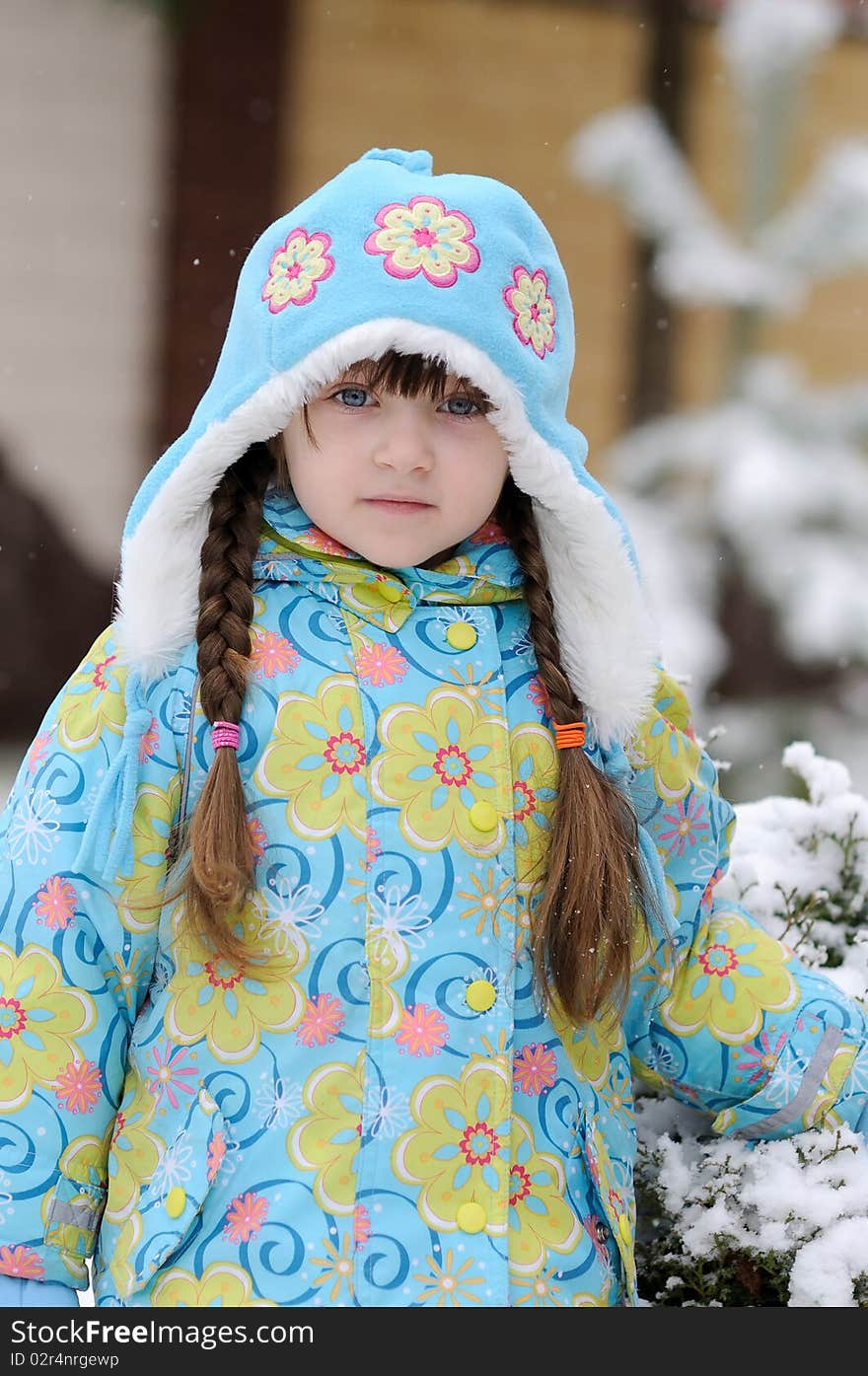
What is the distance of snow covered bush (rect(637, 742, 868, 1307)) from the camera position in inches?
65.3

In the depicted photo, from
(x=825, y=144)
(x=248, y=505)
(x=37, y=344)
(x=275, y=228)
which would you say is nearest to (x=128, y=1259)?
(x=248, y=505)

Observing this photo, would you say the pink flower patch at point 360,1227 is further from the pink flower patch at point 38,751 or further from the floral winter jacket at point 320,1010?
the pink flower patch at point 38,751

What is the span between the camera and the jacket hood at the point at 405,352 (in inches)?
58.9

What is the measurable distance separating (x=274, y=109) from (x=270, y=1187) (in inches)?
209

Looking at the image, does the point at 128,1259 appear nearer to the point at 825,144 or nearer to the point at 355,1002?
the point at 355,1002

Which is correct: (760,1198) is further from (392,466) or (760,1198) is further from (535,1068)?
(392,466)

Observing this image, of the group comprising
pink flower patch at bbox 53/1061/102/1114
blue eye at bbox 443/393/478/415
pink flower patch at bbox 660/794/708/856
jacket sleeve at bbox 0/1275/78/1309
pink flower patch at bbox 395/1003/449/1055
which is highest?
blue eye at bbox 443/393/478/415

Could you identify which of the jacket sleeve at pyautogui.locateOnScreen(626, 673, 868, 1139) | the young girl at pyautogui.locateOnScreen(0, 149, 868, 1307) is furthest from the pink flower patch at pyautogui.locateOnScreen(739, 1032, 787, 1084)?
the young girl at pyautogui.locateOnScreen(0, 149, 868, 1307)

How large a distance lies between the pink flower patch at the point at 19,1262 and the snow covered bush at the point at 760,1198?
72 cm

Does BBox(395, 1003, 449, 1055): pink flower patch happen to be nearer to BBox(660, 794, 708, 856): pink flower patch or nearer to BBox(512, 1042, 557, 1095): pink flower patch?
BBox(512, 1042, 557, 1095): pink flower patch

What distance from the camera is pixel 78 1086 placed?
1504 mm

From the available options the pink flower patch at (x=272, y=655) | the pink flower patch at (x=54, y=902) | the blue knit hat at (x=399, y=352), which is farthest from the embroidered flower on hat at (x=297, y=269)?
the pink flower patch at (x=54, y=902)

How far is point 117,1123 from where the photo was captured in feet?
5.07

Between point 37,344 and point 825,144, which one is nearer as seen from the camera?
point 37,344
